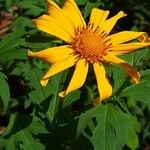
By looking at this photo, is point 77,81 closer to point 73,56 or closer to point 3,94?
point 73,56

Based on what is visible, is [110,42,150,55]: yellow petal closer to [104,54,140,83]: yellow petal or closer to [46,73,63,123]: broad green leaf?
[104,54,140,83]: yellow petal

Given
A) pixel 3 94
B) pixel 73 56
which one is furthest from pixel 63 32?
pixel 3 94

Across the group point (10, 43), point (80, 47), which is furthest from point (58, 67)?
point (10, 43)

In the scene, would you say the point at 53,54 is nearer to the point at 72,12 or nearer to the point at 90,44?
the point at 90,44

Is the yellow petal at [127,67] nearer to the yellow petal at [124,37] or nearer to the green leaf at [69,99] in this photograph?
the yellow petal at [124,37]

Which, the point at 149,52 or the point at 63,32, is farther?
the point at 149,52

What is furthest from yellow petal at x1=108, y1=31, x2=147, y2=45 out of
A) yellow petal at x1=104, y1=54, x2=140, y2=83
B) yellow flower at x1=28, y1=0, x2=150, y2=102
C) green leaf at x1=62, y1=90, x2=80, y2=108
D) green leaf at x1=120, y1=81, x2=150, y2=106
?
green leaf at x1=62, y1=90, x2=80, y2=108

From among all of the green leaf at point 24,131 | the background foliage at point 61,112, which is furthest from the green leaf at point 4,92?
the green leaf at point 24,131
